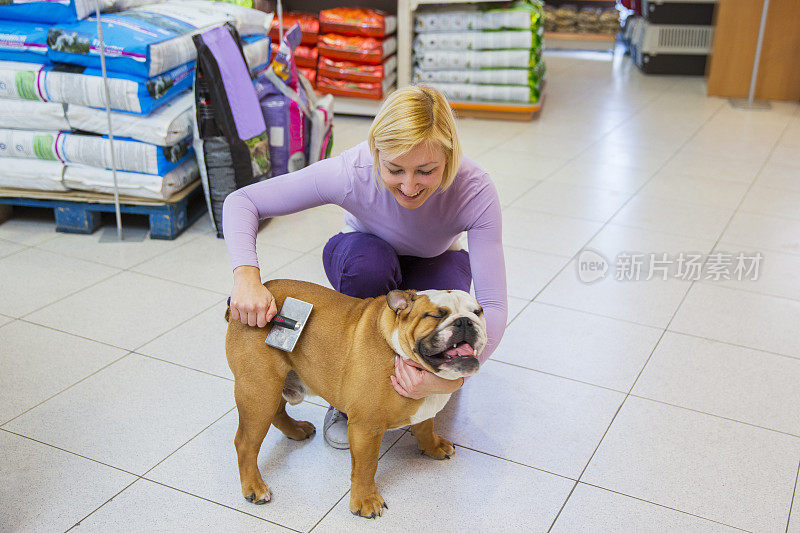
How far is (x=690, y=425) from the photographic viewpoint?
2021 mm

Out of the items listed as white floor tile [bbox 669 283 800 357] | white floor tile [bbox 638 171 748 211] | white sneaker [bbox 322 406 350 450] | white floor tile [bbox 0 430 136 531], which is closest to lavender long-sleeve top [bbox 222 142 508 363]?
white sneaker [bbox 322 406 350 450]

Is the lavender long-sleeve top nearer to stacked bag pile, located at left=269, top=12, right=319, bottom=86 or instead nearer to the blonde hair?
the blonde hair

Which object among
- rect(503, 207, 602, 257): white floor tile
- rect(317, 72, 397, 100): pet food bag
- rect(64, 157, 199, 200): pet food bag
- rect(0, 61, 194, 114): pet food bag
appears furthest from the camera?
rect(317, 72, 397, 100): pet food bag

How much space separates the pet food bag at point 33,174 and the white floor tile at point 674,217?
2393 millimetres

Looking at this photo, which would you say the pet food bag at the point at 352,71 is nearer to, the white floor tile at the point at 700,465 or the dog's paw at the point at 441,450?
the white floor tile at the point at 700,465

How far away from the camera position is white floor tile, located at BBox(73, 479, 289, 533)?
162 centimetres

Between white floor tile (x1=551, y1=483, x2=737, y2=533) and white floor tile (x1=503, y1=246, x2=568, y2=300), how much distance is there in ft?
3.49

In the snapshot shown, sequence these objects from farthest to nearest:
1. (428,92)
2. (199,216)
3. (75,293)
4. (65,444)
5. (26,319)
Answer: (199,216) < (75,293) < (26,319) < (65,444) < (428,92)

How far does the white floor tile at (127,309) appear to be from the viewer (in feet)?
7.86

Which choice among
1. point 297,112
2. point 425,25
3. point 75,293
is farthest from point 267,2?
point 75,293

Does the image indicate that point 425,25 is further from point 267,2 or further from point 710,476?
point 710,476

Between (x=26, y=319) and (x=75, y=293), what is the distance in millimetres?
216

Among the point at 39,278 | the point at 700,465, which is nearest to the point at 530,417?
the point at 700,465

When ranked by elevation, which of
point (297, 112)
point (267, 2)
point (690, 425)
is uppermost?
point (267, 2)
